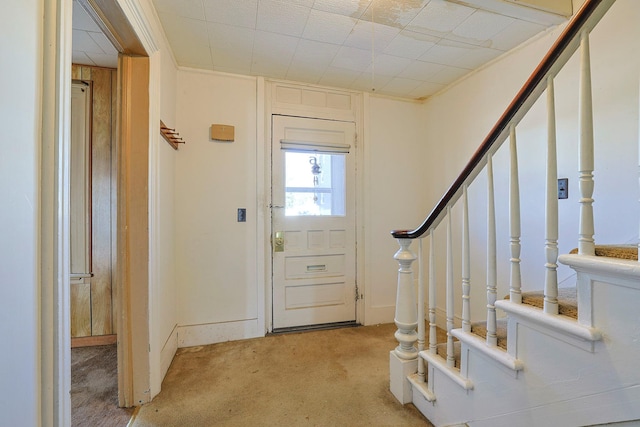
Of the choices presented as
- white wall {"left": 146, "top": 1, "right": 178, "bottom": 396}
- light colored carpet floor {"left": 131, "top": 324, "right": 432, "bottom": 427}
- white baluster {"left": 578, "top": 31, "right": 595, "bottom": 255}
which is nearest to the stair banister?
white baluster {"left": 578, "top": 31, "right": 595, "bottom": 255}

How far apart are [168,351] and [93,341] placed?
0.83 m

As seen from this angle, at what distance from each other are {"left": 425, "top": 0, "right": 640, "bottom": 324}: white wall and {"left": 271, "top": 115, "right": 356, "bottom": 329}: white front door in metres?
0.96

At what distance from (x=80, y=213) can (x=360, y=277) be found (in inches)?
99.8

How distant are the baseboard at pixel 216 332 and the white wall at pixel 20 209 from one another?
172cm

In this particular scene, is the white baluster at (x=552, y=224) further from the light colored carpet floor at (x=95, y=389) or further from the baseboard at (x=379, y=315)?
the light colored carpet floor at (x=95, y=389)

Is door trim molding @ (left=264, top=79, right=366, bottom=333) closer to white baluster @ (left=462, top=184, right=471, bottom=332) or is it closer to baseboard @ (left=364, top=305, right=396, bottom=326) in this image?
baseboard @ (left=364, top=305, right=396, bottom=326)

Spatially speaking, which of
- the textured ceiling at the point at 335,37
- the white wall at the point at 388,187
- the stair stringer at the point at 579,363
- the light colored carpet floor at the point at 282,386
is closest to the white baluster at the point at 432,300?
the stair stringer at the point at 579,363

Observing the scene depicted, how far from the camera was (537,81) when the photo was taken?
36.4 inches

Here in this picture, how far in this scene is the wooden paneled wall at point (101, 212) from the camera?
2.19 meters

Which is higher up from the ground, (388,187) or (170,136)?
(170,136)

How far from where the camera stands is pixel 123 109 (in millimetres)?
1512

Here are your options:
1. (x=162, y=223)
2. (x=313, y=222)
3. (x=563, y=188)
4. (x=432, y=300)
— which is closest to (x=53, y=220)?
(x=162, y=223)

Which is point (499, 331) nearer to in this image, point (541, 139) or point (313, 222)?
point (541, 139)

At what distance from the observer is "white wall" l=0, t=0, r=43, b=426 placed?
22.3 inches
